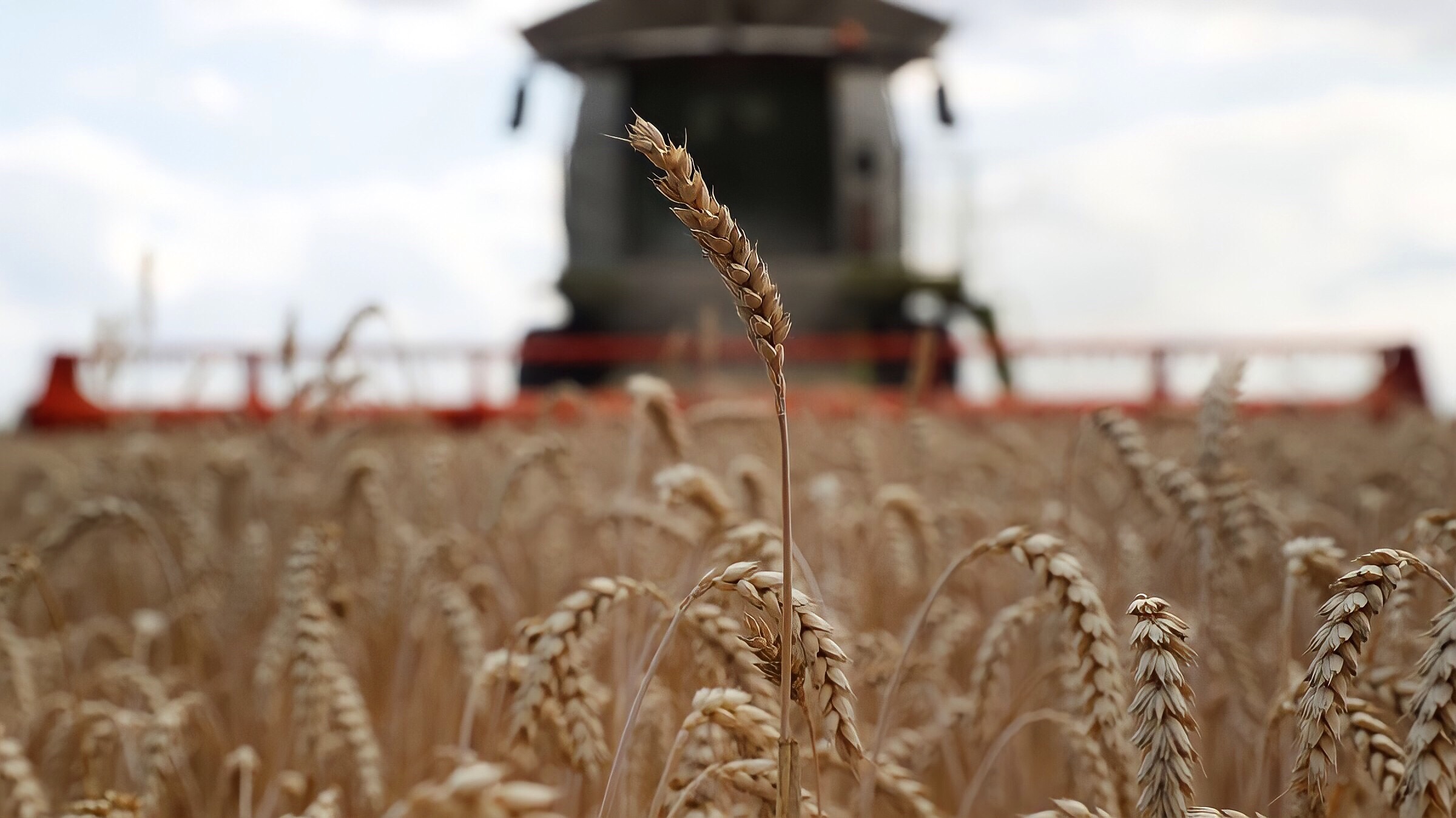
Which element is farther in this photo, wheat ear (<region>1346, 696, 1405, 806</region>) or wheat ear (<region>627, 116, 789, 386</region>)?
wheat ear (<region>1346, 696, 1405, 806</region>)

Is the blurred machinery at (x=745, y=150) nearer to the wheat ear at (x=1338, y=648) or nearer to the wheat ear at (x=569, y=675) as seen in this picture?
the wheat ear at (x=569, y=675)

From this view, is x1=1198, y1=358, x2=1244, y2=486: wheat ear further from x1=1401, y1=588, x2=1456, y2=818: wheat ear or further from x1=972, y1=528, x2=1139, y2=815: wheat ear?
x1=1401, y1=588, x2=1456, y2=818: wheat ear

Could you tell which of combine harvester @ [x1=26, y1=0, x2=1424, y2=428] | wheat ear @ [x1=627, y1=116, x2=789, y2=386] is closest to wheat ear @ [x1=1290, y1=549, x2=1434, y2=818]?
wheat ear @ [x1=627, y1=116, x2=789, y2=386]

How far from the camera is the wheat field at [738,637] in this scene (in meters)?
0.77

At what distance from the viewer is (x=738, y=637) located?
0.85 meters

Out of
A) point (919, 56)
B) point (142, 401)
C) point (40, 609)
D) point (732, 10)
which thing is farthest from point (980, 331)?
point (40, 609)

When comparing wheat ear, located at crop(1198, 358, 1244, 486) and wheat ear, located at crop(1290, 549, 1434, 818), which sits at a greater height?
wheat ear, located at crop(1198, 358, 1244, 486)

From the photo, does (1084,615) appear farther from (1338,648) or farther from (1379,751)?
(1379,751)

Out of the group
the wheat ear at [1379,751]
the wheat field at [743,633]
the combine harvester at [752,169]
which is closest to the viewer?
the wheat field at [743,633]

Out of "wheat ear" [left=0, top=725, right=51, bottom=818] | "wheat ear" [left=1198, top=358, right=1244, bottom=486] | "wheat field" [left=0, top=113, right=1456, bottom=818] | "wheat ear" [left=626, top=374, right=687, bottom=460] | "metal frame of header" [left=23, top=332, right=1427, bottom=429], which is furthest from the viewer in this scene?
"metal frame of header" [left=23, top=332, right=1427, bottom=429]

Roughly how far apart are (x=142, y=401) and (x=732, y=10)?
941cm

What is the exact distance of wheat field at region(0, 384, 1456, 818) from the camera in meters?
0.77

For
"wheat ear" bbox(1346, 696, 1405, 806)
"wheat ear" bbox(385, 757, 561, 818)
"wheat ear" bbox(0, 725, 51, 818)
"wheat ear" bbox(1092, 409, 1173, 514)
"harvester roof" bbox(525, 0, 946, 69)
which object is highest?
"harvester roof" bbox(525, 0, 946, 69)

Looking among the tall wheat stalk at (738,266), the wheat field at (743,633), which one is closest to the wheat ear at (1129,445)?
the wheat field at (743,633)
